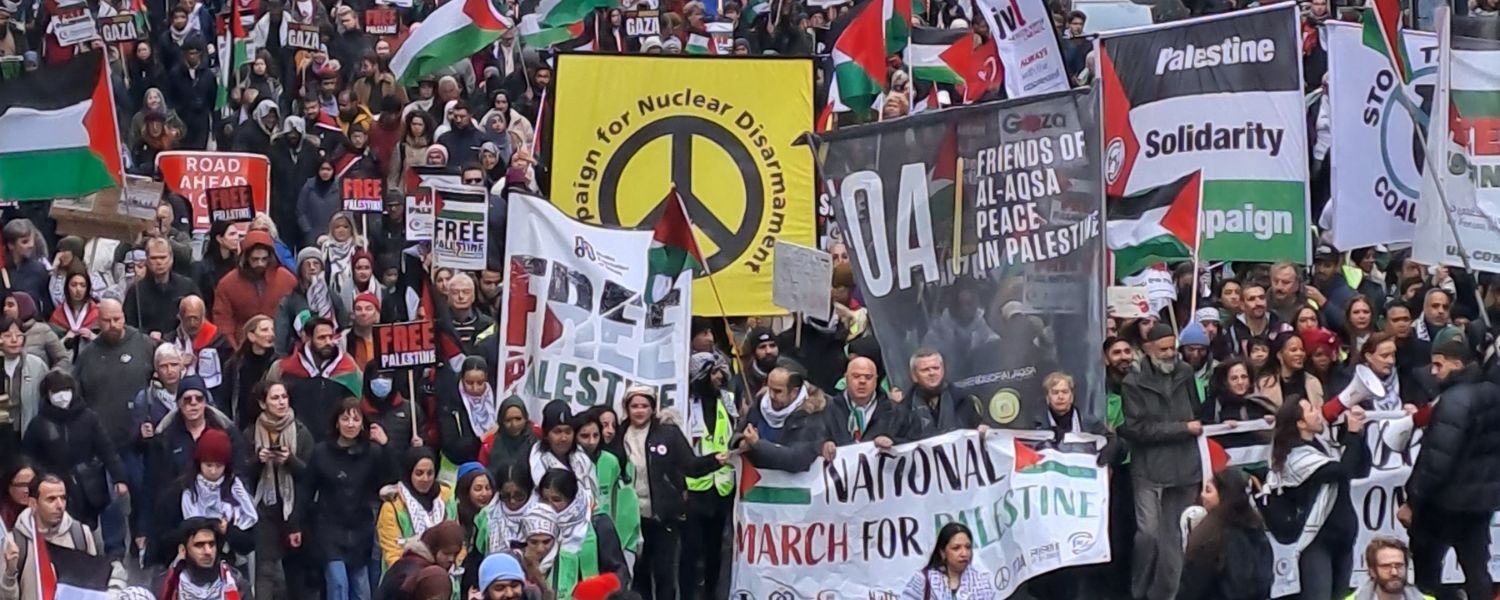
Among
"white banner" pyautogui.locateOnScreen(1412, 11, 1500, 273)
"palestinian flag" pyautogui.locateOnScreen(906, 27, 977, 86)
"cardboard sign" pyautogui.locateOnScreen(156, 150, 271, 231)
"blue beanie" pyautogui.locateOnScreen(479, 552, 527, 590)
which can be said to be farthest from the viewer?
"palestinian flag" pyautogui.locateOnScreen(906, 27, 977, 86)

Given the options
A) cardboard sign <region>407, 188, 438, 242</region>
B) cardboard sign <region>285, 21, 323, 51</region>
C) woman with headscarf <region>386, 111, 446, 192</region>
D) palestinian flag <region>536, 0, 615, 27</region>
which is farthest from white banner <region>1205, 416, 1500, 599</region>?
cardboard sign <region>285, 21, 323, 51</region>

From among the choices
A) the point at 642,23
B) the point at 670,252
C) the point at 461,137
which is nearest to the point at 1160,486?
the point at 670,252

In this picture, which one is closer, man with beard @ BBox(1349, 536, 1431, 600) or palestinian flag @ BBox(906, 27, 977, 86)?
man with beard @ BBox(1349, 536, 1431, 600)

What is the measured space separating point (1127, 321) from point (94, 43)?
392 inches

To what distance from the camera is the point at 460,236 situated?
18.2m

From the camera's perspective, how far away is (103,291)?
19031 mm

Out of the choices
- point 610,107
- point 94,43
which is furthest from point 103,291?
point 94,43

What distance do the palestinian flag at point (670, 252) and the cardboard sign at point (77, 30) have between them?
7.81 m

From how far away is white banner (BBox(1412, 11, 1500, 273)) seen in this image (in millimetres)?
16406

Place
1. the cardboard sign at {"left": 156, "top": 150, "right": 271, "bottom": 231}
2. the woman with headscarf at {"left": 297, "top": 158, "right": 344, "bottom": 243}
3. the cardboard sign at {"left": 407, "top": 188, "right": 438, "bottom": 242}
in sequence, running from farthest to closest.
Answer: the woman with headscarf at {"left": 297, "top": 158, "right": 344, "bottom": 243} → the cardboard sign at {"left": 156, "top": 150, "right": 271, "bottom": 231} → the cardboard sign at {"left": 407, "top": 188, "right": 438, "bottom": 242}

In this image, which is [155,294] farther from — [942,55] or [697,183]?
[942,55]

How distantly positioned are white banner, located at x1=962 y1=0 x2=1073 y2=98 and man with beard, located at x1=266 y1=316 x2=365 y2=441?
5.92m

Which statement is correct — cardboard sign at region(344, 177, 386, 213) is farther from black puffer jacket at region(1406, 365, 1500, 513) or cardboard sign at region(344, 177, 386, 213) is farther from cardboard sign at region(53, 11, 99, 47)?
black puffer jacket at region(1406, 365, 1500, 513)

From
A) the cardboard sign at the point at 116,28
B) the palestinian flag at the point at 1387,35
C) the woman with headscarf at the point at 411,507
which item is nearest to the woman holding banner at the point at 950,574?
the woman with headscarf at the point at 411,507
